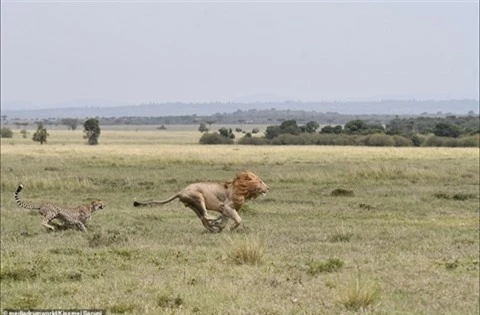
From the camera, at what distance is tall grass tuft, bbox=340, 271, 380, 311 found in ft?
31.7

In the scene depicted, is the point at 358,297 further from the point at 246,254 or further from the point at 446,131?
the point at 446,131

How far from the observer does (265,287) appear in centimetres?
1059

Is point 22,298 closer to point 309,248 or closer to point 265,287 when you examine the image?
point 265,287

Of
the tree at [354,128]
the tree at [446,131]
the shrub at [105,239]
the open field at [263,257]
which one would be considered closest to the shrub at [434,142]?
the tree at [446,131]

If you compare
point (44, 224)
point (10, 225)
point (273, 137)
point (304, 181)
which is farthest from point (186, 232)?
point (273, 137)

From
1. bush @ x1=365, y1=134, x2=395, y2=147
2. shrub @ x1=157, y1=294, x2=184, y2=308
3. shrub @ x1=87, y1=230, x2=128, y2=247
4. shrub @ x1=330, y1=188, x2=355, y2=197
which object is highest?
shrub @ x1=157, y1=294, x2=184, y2=308

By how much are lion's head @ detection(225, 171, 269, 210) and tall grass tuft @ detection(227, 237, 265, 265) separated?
0.73 meters

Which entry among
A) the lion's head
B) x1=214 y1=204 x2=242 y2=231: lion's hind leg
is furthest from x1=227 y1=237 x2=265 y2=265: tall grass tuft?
x1=214 y1=204 x2=242 y2=231: lion's hind leg

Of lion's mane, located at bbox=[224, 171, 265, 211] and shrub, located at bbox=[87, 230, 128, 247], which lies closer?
lion's mane, located at bbox=[224, 171, 265, 211]

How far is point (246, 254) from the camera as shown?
1245cm

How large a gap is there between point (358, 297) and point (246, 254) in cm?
298

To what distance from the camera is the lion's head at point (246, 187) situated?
10.1 meters

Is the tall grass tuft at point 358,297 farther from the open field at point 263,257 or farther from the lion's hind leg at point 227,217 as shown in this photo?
the lion's hind leg at point 227,217

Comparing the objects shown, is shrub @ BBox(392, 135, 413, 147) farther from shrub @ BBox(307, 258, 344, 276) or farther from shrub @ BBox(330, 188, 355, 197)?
shrub @ BBox(307, 258, 344, 276)
